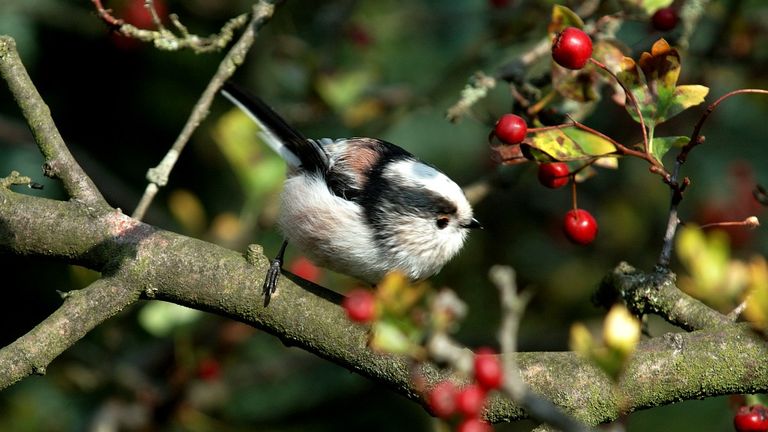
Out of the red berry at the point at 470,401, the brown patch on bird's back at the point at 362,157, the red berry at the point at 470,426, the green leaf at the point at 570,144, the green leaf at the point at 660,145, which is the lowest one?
the brown patch on bird's back at the point at 362,157

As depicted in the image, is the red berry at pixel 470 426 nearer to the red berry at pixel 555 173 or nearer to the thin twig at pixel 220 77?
the red berry at pixel 555 173

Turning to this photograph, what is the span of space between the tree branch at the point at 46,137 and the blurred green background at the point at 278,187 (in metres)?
1.13

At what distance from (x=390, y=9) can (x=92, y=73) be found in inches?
66.8

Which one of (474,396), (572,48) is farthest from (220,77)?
(474,396)

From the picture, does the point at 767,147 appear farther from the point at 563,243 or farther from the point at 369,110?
the point at 369,110

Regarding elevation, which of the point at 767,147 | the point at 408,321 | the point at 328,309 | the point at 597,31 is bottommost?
the point at 767,147

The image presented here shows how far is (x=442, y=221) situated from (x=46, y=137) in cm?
128

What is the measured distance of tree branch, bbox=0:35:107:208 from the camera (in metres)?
2.42

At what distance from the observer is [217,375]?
4.06 metres

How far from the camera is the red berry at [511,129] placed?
2.30 meters

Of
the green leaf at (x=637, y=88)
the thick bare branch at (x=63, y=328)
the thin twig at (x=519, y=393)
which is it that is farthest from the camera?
the green leaf at (x=637, y=88)

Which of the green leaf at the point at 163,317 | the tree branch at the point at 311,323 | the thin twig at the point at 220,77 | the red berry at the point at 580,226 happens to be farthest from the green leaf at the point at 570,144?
the green leaf at the point at 163,317

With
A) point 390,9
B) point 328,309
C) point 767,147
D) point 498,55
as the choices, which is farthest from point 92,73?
point 767,147

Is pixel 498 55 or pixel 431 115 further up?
pixel 498 55
